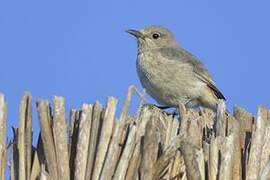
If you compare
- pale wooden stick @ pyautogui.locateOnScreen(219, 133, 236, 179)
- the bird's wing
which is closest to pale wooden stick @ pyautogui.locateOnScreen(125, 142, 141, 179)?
pale wooden stick @ pyautogui.locateOnScreen(219, 133, 236, 179)

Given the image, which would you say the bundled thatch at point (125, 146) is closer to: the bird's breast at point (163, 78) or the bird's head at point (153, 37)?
the bird's breast at point (163, 78)

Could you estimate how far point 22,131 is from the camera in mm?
5293

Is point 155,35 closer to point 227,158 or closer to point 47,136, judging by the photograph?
point 47,136

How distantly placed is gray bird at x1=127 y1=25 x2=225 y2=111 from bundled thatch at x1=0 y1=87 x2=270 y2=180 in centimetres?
418

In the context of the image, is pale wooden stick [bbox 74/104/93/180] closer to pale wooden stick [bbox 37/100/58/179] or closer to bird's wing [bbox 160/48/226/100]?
pale wooden stick [bbox 37/100/58/179]

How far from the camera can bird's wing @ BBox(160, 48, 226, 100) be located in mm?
10227

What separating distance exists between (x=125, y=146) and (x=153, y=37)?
6029 mm

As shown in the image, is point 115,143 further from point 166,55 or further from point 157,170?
point 166,55

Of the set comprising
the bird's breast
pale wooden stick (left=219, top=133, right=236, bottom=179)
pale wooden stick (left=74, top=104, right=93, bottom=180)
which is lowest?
pale wooden stick (left=219, top=133, right=236, bottom=179)

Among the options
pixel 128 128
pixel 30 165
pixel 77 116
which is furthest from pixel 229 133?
pixel 30 165

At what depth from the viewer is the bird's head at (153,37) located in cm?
1070

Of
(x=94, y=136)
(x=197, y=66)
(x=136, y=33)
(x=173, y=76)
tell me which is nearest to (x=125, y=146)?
(x=94, y=136)

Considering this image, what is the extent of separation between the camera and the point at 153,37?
430 inches

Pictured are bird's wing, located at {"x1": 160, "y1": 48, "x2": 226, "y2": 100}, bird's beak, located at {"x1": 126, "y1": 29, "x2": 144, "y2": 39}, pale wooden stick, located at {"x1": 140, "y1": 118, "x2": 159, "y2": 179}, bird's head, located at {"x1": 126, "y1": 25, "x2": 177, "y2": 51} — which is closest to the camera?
pale wooden stick, located at {"x1": 140, "y1": 118, "x2": 159, "y2": 179}
